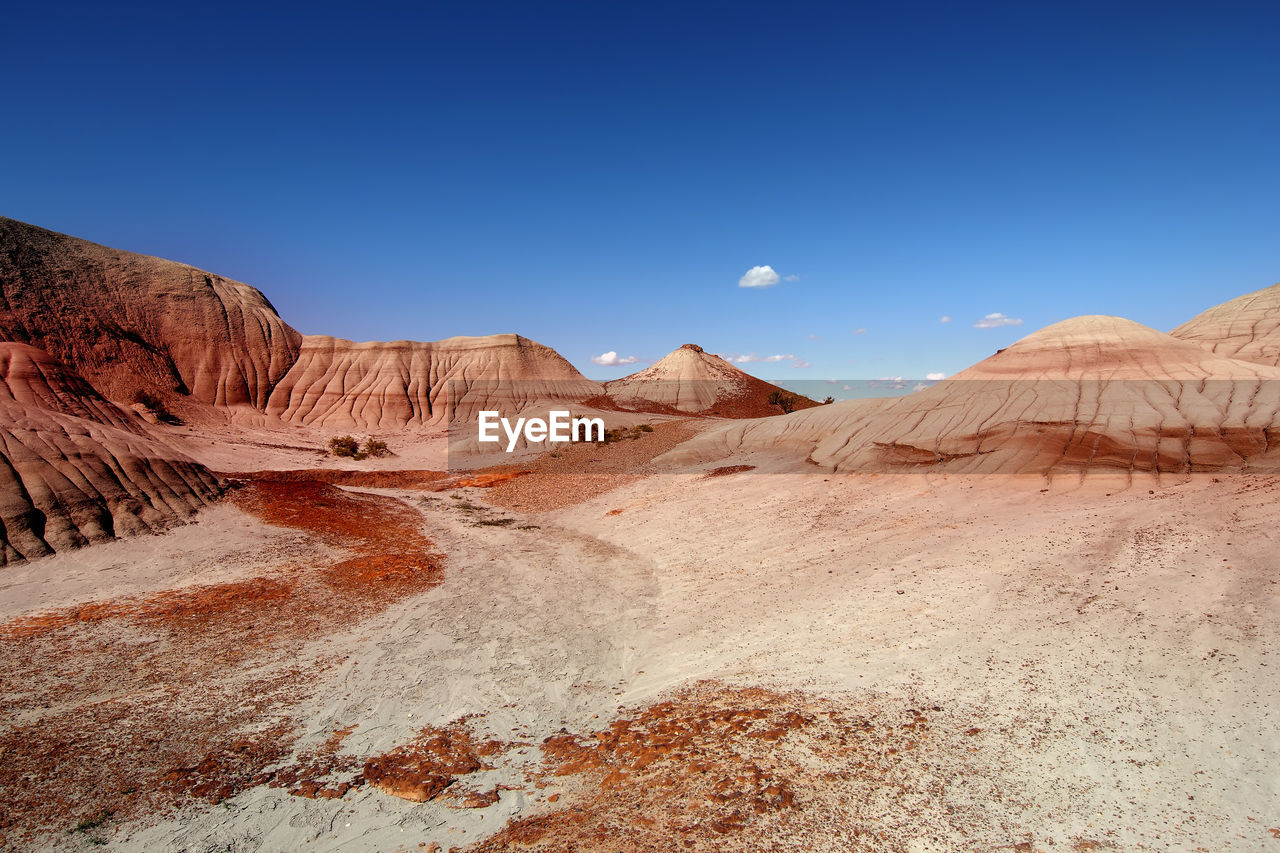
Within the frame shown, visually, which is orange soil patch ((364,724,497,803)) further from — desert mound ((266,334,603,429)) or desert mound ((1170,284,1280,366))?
desert mound ((266,334,603,429))

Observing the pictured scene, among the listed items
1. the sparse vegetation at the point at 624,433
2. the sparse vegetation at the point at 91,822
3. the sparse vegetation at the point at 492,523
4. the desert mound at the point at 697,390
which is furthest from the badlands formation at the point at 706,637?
the desert mound at the point at 697,390

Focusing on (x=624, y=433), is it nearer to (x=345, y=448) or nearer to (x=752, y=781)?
(x=345, y=448)

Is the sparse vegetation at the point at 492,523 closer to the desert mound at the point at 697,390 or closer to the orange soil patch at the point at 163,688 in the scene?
the orange soil patch at the point at 163,688

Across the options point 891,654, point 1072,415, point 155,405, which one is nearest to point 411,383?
point 155,405

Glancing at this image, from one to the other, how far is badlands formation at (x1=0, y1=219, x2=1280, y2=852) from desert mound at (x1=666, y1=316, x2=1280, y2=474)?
0.39ft

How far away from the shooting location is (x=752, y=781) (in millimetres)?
6145

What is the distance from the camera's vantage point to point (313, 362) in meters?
61.2

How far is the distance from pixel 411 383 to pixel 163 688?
5576 cm

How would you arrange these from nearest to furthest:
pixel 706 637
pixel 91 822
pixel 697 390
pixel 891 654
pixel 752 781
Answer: pixel 91 822, pixel 752 781, pixel 891 654, pixel 706 637, pixel 697 390

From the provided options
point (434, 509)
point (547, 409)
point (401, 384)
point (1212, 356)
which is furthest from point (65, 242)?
point (1212, 356)

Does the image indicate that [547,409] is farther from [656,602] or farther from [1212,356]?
[1212,356]

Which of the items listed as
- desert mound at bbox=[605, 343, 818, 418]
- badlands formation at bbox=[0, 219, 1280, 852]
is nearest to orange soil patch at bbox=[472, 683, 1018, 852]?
badlands formation at bbox=[0, 219, 1280, 852]

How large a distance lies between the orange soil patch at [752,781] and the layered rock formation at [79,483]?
52.0ft

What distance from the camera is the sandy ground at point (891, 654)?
5.79 m
